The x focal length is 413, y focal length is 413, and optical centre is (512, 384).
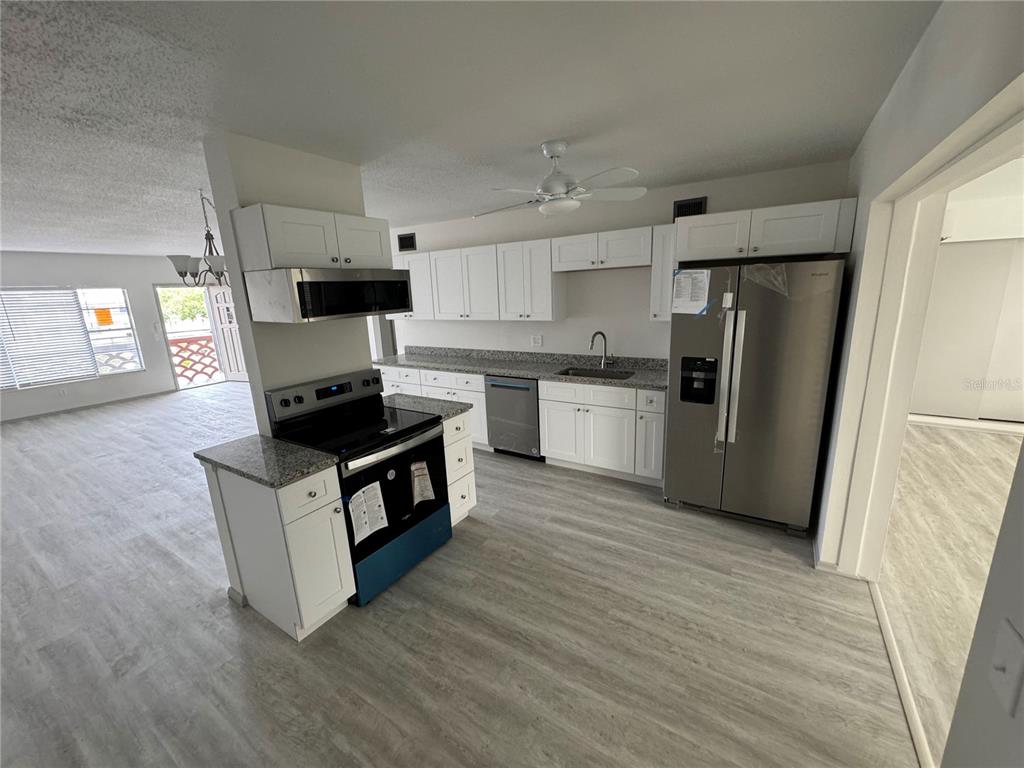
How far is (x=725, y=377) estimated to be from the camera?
2.72 m

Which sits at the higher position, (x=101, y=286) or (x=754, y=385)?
(x=101, y=286)

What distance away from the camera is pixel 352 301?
233 centimetres

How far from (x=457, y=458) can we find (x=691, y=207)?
2.76 m

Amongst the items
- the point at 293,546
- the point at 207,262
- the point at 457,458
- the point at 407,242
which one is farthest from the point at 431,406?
the point at 407,242

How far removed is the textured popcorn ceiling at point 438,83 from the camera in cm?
130

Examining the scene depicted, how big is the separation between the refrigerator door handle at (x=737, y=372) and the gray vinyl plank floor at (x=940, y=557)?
3.76 ft

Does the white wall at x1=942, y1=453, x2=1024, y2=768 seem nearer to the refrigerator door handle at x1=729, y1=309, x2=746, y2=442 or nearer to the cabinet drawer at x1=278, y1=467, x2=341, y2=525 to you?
the refrigerator door handle at x1=729, y1=309, x2=746, y2=442

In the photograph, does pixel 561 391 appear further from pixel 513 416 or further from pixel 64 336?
pixel 64 336

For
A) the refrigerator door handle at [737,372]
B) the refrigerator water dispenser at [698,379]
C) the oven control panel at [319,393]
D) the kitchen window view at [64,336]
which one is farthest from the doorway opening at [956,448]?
the kitchen window view at [64,336]

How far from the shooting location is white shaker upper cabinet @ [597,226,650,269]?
3.41 metres

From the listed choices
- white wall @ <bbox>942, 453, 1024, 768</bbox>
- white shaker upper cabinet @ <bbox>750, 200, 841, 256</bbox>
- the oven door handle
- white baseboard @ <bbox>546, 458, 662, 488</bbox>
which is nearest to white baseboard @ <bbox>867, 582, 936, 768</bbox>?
white wall @ <bbox>942, 453, 1024, 768</bbox>

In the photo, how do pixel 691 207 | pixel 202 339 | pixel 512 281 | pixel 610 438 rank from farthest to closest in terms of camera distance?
pixel 202 339 < pixel 512 281 < pixel 610 438 < pixel 691 207

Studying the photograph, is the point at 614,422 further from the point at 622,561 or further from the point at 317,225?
the point at 317,225

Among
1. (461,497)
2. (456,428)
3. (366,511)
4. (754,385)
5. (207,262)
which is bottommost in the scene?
(461,497)
